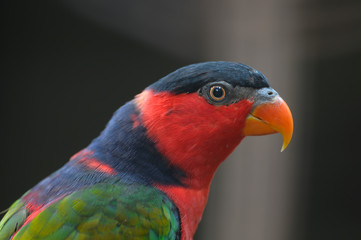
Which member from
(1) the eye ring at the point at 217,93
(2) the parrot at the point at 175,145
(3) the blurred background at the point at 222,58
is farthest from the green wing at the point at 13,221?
(3) the blurred background at the point at 222,58

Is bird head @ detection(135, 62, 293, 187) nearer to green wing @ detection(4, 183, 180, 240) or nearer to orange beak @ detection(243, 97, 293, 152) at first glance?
orange beak @ detection(243, 97, 293, 152)

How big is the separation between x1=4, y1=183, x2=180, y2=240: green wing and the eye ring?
365mm

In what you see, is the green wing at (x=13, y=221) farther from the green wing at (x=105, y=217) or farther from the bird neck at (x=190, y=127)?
the bird neck at (x=190, y=127)

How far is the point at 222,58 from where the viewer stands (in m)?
3.25

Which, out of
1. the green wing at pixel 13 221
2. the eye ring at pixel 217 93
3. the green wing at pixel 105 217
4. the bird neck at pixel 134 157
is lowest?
the green wing at pixel 13 221

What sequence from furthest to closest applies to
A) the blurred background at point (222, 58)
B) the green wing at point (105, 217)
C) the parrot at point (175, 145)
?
the blurred background at point (222, 58) → the parrot at point (175, 145) → the green wing at point (105, 217)

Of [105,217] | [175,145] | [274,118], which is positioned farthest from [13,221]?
[274,118]

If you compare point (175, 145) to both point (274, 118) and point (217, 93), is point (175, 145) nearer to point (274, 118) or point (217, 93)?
point (217, 93)

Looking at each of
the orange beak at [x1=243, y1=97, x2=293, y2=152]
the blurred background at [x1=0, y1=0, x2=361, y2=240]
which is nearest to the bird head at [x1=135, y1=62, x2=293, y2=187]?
the orange beak at [x1=243, y1=97, x2=293, y2=152]

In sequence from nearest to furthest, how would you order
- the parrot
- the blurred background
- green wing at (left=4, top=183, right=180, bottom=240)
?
green wing at (left=4, top=183, right=180, bottom=240) < the parrot < the blurred background

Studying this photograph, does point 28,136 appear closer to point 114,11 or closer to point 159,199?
point 114,11

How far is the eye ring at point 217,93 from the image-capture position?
1319mm

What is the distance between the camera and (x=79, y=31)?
110 inches

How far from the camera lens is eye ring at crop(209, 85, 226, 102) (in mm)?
1319
